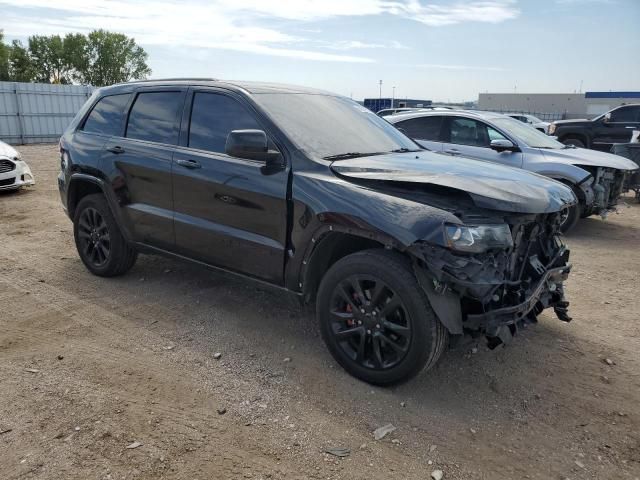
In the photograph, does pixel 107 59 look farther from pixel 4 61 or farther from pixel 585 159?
pixel 585 159

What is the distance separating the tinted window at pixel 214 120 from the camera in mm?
3936

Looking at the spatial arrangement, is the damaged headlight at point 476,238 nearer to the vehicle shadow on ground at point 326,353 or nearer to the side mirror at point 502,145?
the vehicle shadow on ground at point 326,353

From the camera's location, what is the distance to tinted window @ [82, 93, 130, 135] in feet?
16.1

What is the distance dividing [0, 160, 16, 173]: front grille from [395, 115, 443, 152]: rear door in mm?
7286

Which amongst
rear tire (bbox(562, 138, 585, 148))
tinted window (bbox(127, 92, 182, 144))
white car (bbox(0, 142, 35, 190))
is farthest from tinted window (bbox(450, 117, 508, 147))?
rear tire (bbox(562, 138, 585, 148))

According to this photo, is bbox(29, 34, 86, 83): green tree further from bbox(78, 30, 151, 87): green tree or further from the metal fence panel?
the metal fence panel

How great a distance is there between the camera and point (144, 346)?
152 inches

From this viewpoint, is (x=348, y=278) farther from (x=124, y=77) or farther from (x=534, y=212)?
(x=124, y=77)

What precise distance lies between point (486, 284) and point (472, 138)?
589cm

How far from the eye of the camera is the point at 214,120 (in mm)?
4129

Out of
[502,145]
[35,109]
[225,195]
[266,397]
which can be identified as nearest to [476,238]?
[266,397]

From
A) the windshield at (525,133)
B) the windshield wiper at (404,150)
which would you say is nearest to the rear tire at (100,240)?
the windshield wiper at (404,150)

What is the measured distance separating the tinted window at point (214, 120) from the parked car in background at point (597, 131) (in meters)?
12.9

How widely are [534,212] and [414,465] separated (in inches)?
62.0
